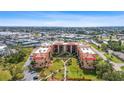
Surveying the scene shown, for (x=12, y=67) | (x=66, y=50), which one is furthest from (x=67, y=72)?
(x=12, y=67)

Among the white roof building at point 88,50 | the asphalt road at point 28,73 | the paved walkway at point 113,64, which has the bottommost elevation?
the asphalt road at point 28,73

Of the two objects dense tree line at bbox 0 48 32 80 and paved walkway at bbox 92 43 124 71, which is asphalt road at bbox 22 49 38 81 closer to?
dense tree line at bbox 0 48 32 80

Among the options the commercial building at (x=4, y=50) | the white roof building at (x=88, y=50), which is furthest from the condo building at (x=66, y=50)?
the commercial building at (x=4, y=50)

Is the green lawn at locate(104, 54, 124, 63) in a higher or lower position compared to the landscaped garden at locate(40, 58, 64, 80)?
higher

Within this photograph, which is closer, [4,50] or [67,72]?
[67,72]

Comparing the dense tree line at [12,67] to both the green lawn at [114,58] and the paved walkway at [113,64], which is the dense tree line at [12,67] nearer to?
the paved walkway at [113,64]

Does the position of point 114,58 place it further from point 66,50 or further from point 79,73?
point 66,50

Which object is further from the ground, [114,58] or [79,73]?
[114,58]

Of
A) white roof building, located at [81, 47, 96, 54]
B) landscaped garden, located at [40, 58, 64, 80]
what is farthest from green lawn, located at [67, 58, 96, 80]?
white roof building, located at [81, 47, 96, 54]
